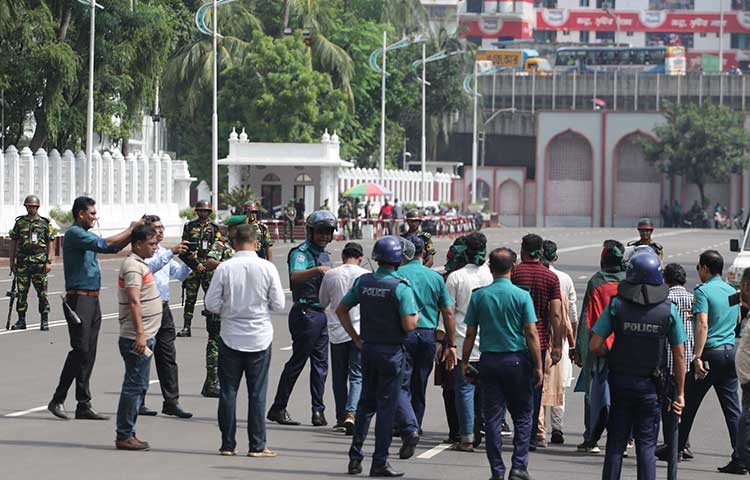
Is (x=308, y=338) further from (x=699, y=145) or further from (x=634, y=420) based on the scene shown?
(x=699, y=145)

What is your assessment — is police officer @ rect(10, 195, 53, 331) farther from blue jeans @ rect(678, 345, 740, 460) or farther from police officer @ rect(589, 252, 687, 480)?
police officer @ rect(589, 252, 687, 480)

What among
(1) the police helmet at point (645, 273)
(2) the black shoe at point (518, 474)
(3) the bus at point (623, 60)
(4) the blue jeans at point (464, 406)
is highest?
(3) the bus at point (623, 60)

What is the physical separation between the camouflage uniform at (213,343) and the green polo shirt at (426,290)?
2219 mm

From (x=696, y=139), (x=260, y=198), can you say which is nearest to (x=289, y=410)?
(x=260, y=198)

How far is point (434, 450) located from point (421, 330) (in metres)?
1.03

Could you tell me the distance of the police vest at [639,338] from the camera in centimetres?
974

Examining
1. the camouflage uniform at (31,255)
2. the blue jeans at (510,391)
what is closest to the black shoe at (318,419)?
the blue jeans at (510,391)

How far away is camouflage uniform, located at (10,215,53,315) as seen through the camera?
20984 millimetres

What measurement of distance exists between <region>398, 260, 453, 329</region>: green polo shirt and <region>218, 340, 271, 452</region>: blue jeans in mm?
1158

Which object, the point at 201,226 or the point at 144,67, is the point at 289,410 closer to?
the point at 201,226

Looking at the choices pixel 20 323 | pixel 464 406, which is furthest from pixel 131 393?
pixel 20 323

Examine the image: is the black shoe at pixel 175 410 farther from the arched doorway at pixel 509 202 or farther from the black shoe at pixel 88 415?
the arched doorway at pixel 509 202

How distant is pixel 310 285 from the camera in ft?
44.5

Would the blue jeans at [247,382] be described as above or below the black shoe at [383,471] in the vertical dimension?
above
